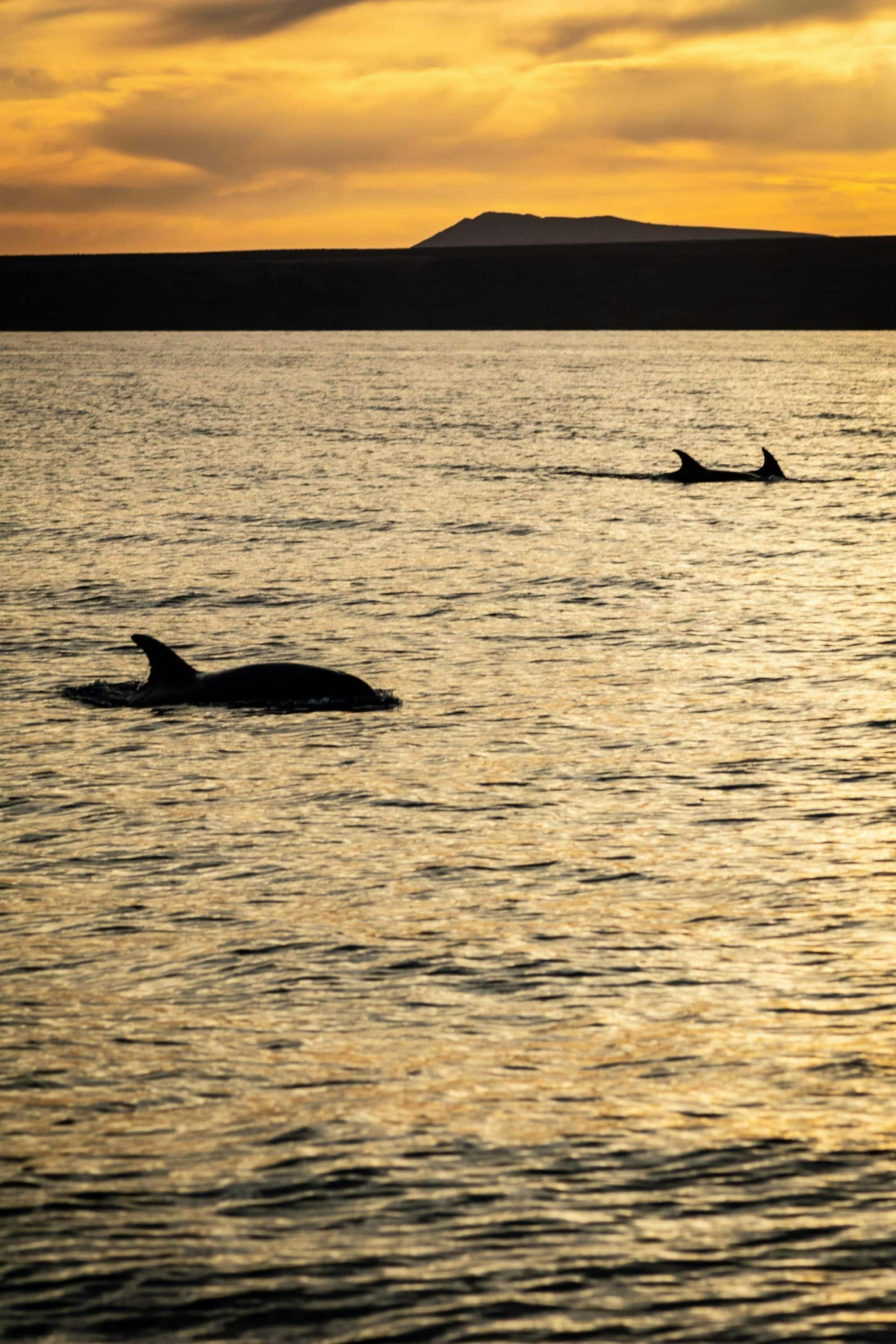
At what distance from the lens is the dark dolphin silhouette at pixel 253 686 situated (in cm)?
1992

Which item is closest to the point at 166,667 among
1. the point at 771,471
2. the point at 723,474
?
the point at 771,471

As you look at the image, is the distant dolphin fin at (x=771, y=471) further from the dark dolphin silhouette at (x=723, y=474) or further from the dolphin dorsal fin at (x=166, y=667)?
the dolphin dorsal fin at (x=166, y=667)

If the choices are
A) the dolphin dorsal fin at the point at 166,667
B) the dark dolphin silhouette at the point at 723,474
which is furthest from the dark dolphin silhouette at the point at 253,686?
the dark dolphin silhouette at the point at 723,474

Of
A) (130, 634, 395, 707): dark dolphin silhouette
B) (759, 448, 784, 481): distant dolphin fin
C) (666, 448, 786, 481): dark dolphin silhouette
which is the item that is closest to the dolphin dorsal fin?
(130, 634, 395, 707): dark dolphin silhouette

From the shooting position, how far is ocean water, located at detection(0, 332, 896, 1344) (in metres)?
7.90

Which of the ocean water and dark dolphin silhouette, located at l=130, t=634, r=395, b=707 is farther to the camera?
dark dolphin silhouette, located at l=130, t=634, r=395, b=707

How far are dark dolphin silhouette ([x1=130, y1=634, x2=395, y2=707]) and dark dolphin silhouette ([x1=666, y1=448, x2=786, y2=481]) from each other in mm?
30398

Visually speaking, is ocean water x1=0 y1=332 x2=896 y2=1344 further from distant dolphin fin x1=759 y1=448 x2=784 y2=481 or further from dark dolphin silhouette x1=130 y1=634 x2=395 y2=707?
Answer: distant dolphin fin x1=759 y1=448 x2=784 y2=481

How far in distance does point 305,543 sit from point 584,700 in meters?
16.7

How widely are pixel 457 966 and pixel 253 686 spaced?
887 cm

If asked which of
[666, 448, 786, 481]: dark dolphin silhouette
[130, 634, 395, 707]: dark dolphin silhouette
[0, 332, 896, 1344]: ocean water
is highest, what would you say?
[666, 448, 786, 481]: dark dolphin silhouette

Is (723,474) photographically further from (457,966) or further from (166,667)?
(457,966)

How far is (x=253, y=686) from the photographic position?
2000 cm

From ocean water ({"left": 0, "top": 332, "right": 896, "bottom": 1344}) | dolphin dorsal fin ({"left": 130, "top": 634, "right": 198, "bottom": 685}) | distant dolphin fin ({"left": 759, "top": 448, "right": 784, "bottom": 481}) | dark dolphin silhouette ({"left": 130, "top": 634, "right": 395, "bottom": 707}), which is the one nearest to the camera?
ocean water ({"left": 0, "top": 332, "right": 896, "bottom": 1344})
